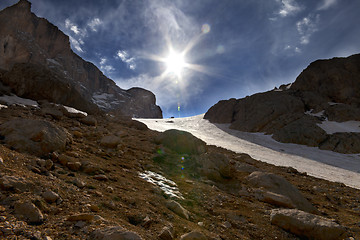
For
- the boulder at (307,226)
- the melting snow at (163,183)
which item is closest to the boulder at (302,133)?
the boulder at (307,226)

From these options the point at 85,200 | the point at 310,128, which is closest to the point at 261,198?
the point at 85,200

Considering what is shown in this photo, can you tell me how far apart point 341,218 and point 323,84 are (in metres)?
→ 63.7

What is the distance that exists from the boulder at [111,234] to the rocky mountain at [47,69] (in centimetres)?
1561

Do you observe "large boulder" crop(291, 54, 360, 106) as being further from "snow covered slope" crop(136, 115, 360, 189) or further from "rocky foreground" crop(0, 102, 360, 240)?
"rocky foreground" crop(0, 102, 360, 240)

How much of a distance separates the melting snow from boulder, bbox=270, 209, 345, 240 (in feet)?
10.2

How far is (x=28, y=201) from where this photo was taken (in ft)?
8.02

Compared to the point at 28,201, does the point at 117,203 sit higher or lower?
lower

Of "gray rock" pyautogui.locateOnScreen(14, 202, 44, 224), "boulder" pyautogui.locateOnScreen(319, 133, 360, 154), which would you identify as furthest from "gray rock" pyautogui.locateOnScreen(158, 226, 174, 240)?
"boulder" pyautogui.locateOnScreen(319, 133, 360, 154)

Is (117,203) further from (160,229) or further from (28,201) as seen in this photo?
(28,201)

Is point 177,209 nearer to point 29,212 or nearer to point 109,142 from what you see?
point 29,212

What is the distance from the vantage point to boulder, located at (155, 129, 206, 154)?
11.8m

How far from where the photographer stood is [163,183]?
626 cm

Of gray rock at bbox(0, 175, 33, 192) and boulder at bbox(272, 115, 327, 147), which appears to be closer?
gray rock at bbox(0, 175, 33, 192)

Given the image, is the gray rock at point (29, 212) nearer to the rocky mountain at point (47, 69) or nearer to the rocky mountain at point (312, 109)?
the rocky mountain at point (47, 69)
